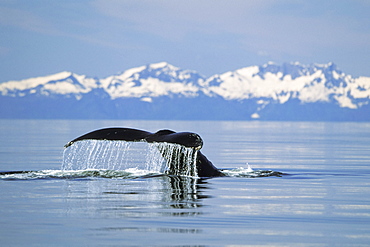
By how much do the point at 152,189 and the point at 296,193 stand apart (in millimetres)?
2467

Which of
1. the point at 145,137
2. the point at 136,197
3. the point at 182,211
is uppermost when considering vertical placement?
the point at 145,137

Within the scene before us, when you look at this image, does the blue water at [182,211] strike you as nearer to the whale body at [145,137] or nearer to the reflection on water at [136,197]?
the reflection on water at [136,197]

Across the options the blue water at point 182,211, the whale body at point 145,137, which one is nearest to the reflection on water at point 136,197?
the blue water at point 182,211

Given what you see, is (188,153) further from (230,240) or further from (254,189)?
(230,240)

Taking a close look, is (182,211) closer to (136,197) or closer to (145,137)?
(136,197)

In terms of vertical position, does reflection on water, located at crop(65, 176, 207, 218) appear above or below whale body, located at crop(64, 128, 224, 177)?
below

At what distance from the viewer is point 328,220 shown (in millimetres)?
8883

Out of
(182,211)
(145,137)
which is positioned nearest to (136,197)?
(145,137)

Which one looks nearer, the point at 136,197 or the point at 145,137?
the point at 136,197

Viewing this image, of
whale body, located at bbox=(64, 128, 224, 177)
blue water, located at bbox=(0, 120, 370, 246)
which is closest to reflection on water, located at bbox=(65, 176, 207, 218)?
blue water, located at bbox=(0, 120, 370, 246)

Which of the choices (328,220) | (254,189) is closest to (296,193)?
(254,189)

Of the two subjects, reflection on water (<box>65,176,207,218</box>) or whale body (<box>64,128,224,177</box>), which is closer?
reflection on water (<box>65,176,207,218</box>)

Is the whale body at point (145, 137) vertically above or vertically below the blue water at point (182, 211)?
above

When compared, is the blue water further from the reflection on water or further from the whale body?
the whale body
